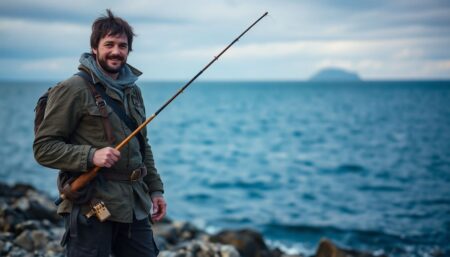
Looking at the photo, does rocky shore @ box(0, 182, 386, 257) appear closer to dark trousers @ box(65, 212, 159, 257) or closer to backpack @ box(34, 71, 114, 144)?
dark trousers @ box(65, 212, 159, 257)

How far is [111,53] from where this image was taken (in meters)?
3.64

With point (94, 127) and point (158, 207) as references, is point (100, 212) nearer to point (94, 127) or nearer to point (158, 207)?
point (94, 127)

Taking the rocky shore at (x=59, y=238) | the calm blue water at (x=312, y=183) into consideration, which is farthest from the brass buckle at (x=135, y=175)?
the calm blue water at (x=312, y=183)

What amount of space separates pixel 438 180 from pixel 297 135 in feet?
78.8

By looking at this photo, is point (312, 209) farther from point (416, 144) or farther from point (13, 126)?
point (13, 126)

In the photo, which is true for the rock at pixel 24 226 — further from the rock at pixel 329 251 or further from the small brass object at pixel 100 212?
the rock at pixel 329 251

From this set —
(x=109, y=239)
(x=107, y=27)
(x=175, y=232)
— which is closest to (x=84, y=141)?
(x=109, y=239)

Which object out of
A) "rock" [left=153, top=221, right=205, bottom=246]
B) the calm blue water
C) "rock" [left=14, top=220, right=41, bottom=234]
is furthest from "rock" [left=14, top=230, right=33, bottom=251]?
the calm blue water

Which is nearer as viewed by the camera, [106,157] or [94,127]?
[106,157]

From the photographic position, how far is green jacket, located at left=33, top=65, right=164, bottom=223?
3459 millimetres

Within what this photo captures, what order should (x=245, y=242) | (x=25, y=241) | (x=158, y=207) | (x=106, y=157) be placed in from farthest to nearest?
(x=245, y=242), (x=25, y=241), (x=158, y=207), (x=106, y=157)

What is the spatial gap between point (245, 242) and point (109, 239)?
6955 mm

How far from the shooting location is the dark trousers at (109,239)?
3541 millimetres

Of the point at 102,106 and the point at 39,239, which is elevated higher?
the point at 102,106
